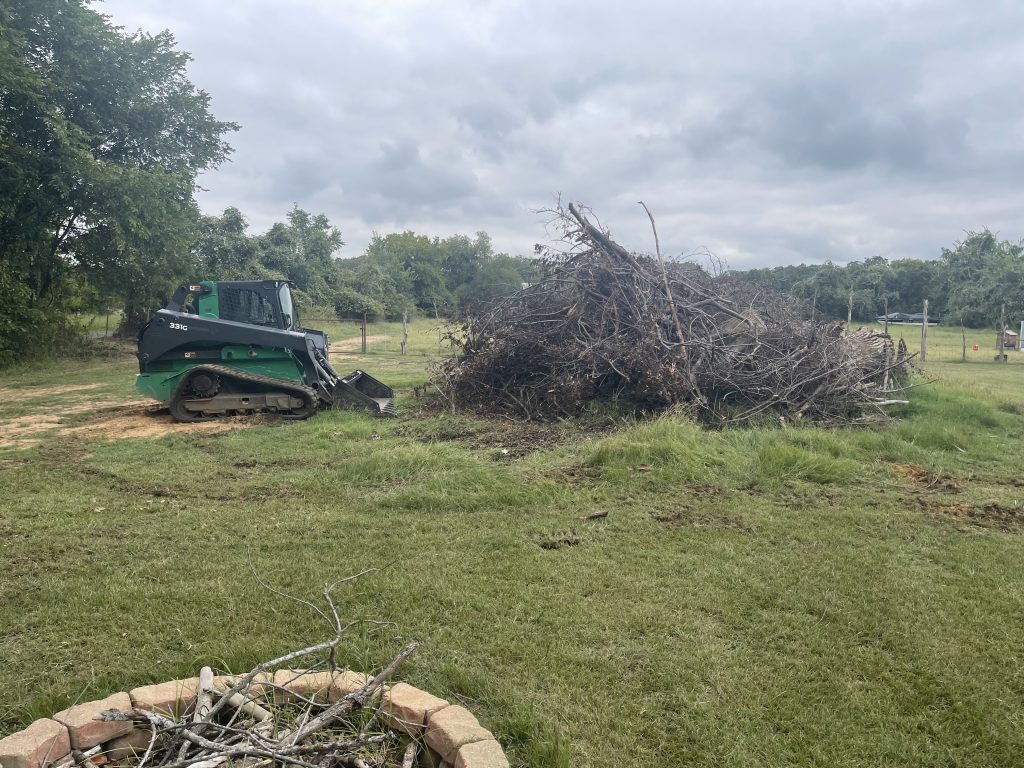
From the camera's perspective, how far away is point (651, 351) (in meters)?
8.70

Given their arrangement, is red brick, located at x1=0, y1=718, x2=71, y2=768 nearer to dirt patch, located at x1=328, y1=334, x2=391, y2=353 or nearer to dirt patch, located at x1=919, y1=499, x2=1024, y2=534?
dirt patch, located at x1=919, y1=499, x2=1024, y2=534

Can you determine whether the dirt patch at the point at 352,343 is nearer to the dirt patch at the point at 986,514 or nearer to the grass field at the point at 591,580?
the grass field at the point at 591,580

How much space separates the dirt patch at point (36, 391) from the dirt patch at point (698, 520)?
39.0ft

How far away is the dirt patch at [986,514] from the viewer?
4.90 m

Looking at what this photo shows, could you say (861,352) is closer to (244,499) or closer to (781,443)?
(781,443)

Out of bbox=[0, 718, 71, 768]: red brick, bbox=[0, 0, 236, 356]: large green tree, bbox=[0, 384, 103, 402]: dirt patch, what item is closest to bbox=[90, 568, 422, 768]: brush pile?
bbox=[0, 718, 71, 768]: red brick

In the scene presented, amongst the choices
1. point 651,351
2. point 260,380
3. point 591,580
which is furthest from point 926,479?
point 260,380

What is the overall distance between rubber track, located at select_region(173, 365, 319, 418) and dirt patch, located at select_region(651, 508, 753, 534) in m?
6.09

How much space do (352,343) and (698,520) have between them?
23.9 metres

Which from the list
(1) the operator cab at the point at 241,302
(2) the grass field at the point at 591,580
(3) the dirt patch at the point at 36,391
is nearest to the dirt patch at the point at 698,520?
(2) the grass field at the point at 591,580

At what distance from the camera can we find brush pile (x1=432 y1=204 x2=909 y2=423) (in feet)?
28.4

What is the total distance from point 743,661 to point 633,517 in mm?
2001

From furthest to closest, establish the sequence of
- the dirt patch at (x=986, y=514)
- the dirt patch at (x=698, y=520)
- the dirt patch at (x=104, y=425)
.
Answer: the dirt patch at (x=104, y=425)
the dirt patch at (x=986, y=514)
the dirt patch at (x=698, y=520)

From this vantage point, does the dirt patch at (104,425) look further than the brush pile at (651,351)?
No
